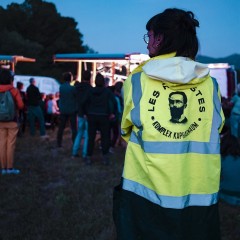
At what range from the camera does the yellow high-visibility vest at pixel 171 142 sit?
1.87 metres

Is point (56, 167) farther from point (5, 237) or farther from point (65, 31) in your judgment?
point (65, 31)

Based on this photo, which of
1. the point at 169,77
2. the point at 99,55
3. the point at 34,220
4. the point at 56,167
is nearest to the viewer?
the point at 169,77

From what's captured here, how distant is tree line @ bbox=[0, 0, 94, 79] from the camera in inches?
1642

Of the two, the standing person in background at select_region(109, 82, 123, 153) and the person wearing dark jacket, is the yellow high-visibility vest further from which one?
the standing person in background at select_region(109, 82, 123, 153)

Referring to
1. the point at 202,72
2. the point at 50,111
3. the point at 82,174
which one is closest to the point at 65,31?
the point at 50,111

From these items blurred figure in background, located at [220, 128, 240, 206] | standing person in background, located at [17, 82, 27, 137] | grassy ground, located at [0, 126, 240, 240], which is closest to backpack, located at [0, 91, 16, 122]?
grassy ground, located at [0, 126, 240, 240]

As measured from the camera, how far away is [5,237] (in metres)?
4.07

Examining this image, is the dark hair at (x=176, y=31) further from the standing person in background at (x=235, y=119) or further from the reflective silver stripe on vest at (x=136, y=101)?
the standing person in background at (x=235, y=119)

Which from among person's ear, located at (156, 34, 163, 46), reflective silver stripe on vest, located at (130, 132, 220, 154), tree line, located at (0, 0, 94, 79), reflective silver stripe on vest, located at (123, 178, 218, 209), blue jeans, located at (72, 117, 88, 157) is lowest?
blue jeans, located at (72, 117, 88, 157)

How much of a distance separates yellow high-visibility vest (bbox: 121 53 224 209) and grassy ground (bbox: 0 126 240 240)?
93.8 inches

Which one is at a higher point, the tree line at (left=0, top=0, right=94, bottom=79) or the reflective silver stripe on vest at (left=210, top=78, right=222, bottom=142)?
the tree line at (left=0, top=0, right=94, bottom=79)

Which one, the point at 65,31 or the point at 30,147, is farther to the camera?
the point at 65,31

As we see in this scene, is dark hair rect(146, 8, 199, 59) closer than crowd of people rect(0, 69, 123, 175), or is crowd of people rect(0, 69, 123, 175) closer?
dark hair rect(146, 8, 199, 59)

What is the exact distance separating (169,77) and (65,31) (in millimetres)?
48833
